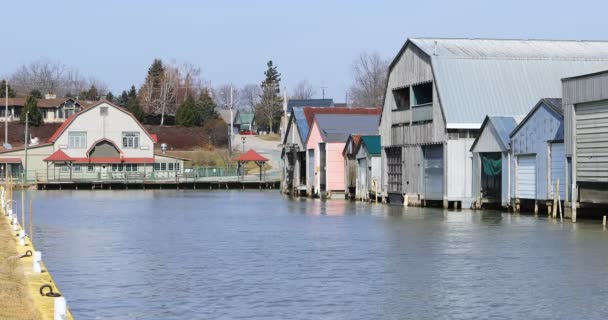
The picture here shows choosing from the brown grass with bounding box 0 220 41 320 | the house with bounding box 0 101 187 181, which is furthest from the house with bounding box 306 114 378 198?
the brown grass with bounding box 0 220 41 320

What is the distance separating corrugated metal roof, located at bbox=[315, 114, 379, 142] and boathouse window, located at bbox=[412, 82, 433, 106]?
1771cm

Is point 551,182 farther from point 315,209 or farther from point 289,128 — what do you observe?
point 289,128

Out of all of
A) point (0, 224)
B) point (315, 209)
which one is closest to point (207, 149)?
point (315, 209)

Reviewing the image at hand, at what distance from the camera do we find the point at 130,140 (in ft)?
399

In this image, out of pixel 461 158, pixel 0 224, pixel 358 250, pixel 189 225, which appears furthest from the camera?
pixel 461 158

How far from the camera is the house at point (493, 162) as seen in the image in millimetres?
53859

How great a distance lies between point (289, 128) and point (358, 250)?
6454cm

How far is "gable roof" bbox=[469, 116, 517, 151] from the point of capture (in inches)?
2120

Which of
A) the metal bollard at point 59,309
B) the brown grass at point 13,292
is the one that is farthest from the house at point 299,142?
the metal bollard at point 59,309

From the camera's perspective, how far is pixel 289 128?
98.2 m

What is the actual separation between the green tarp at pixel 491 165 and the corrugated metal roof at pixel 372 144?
1622 centimetres

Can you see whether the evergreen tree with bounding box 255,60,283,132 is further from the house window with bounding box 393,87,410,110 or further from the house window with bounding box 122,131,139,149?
the house window with bounding box 393,87,410,110

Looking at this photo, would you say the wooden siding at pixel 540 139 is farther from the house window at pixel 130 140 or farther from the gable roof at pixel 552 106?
the house window at pixel 130 140

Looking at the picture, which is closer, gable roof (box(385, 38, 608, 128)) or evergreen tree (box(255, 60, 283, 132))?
gable roof (box(385, 38, 608, 128))
